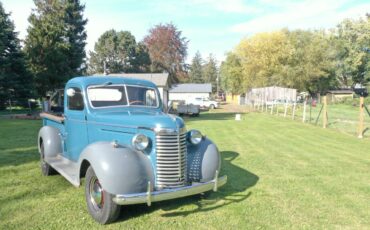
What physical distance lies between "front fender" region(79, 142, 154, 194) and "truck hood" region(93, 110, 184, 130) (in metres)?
0.40

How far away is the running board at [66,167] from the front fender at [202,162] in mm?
1729

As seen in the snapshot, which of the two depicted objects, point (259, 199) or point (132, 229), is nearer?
point (132, 229)

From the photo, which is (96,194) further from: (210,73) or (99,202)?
(210,73)

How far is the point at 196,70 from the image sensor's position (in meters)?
114

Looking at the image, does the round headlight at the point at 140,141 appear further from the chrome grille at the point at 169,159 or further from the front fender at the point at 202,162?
the front fender at the point at 202,162

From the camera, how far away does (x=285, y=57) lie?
48.3m

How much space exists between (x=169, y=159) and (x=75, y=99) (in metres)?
2.43

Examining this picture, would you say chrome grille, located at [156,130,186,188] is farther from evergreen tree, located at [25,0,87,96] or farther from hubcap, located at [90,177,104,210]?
evergreen tree, located at [25,0,87,96]

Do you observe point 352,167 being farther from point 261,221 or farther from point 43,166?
point 43,166

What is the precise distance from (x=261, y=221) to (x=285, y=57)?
151 feet

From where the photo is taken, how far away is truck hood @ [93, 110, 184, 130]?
4840 millimetres

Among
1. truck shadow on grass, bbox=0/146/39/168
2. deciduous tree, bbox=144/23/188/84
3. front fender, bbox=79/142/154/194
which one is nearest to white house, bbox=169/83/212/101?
deciduous tree, bbox=144/23/188/84

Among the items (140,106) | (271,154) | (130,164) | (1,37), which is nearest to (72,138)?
(140,106)

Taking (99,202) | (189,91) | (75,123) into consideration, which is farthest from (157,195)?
(189,91)
